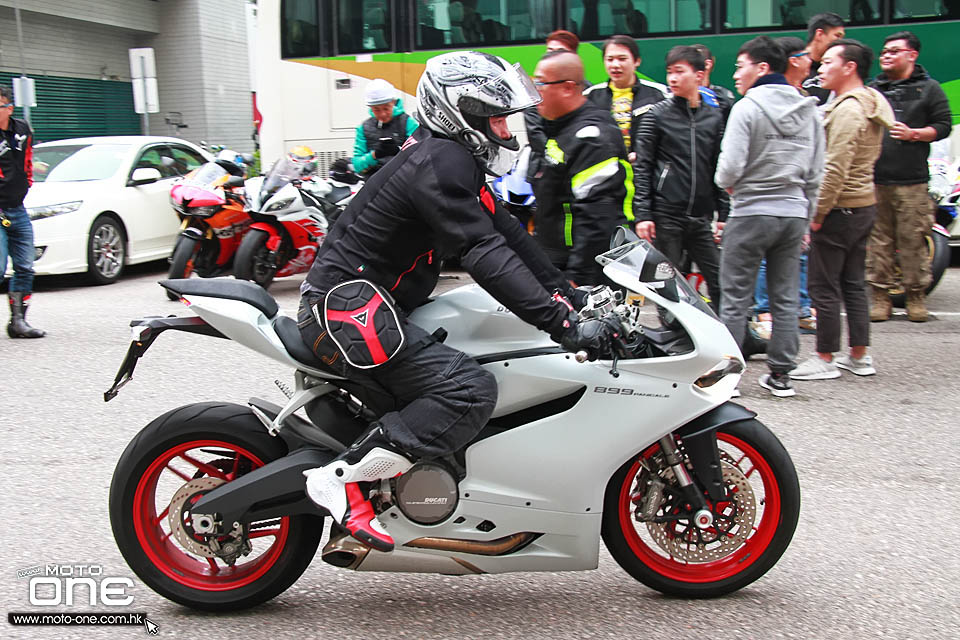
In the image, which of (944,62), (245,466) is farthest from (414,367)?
(944,62)

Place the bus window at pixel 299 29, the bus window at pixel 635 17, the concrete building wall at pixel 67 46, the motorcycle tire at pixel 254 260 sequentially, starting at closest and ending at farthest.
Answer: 1. the motorcycle tire at pixel 254 260
2. the bus window at pixel 635 17
3. the bus window at pixel 299 29
4. the concrete building wall at pixel 67 46

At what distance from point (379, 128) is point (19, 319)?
13.4 feet

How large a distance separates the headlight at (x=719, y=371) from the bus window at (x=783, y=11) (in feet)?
28.8

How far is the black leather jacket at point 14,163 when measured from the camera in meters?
8.20

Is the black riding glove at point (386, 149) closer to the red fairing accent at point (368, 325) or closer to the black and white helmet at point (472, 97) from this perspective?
the black and white helmet at point (472, 97)

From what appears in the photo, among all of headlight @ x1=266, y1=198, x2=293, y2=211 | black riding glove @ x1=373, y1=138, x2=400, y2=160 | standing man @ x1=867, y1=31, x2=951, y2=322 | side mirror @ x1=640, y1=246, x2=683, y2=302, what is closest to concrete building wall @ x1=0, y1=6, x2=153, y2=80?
headlight @ x1=266, y1=198, x2=293, y2=211

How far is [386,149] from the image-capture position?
32.2 ft

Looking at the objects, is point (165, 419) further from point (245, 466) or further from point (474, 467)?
point (474, 467)

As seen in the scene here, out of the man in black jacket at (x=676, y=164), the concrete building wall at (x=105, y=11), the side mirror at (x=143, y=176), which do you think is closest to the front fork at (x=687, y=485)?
the man in black jacket at (x=676, y=164)

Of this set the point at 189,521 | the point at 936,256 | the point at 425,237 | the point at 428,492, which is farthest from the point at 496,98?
the point at 936,256

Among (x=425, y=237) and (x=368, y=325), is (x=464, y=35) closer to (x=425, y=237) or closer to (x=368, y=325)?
(x=425, y=237)

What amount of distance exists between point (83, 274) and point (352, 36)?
4.49 m

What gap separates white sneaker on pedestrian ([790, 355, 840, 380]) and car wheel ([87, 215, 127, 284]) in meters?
7.92

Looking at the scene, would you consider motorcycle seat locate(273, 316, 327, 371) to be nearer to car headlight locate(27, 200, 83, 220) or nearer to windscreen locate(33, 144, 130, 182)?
car headlight locate(27, 200, 83, 220)
